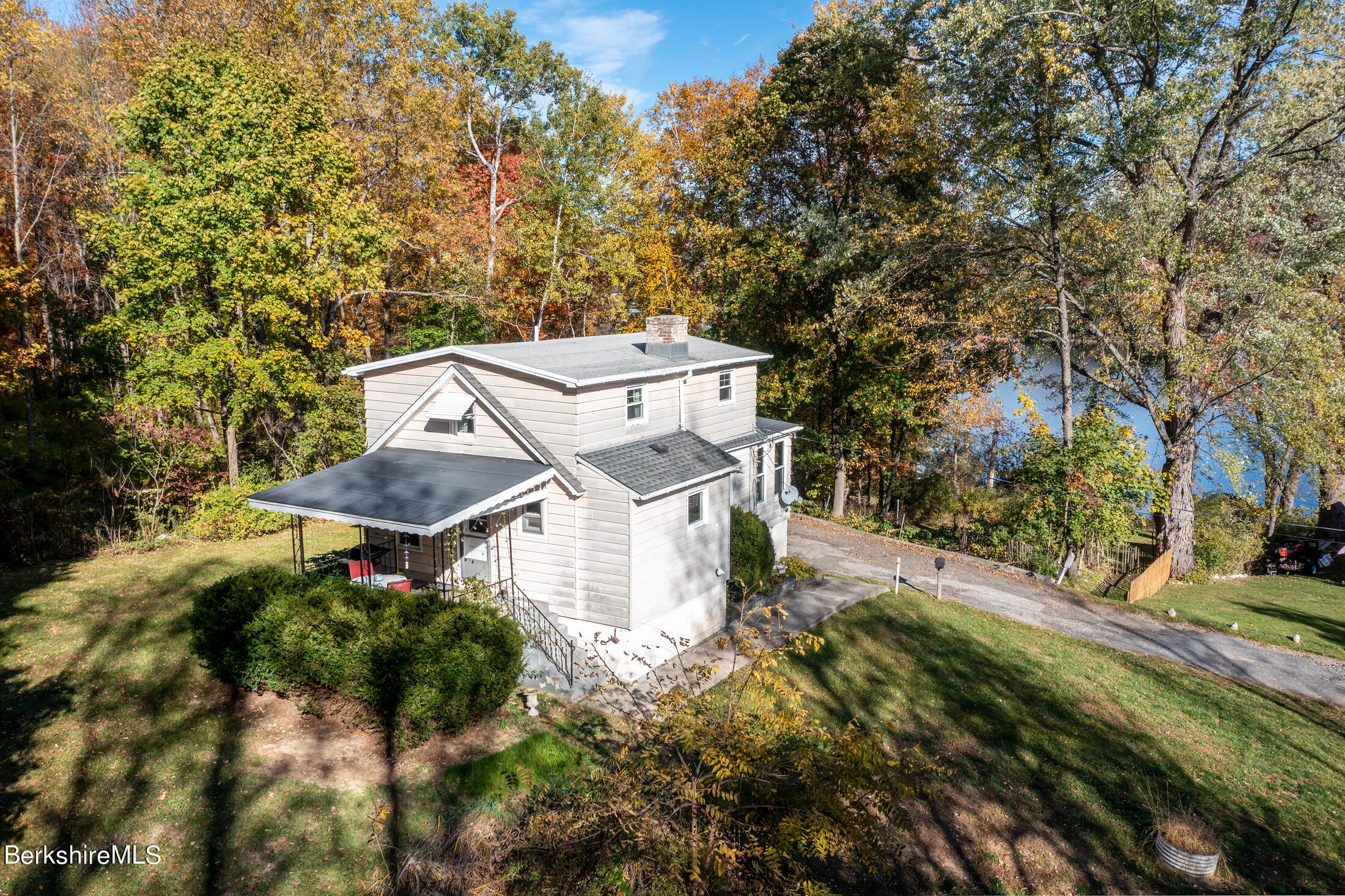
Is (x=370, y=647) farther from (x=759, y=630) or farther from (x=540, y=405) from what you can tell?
(x=759, y=630)

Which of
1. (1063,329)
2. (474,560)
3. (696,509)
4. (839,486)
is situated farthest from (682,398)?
(839,486)

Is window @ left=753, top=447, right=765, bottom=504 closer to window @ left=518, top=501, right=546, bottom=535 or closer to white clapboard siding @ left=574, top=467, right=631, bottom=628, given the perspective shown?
white clapboard siding @ left=574, top=467, right=631, bottom=628

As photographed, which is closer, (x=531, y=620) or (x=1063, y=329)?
(x=531, y=620)

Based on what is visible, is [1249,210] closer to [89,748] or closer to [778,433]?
[778,433]

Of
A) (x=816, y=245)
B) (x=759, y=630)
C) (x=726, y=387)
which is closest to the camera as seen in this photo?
(x=759, y=630)

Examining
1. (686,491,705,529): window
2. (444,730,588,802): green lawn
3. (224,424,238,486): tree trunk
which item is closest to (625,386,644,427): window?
(686,491,705,529): window

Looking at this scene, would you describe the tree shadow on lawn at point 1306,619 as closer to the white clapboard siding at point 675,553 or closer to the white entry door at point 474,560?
the white clapboard siding at point 675,553

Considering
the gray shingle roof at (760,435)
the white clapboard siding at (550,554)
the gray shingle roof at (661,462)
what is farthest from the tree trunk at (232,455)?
the gray shingle roof at (760,435)
